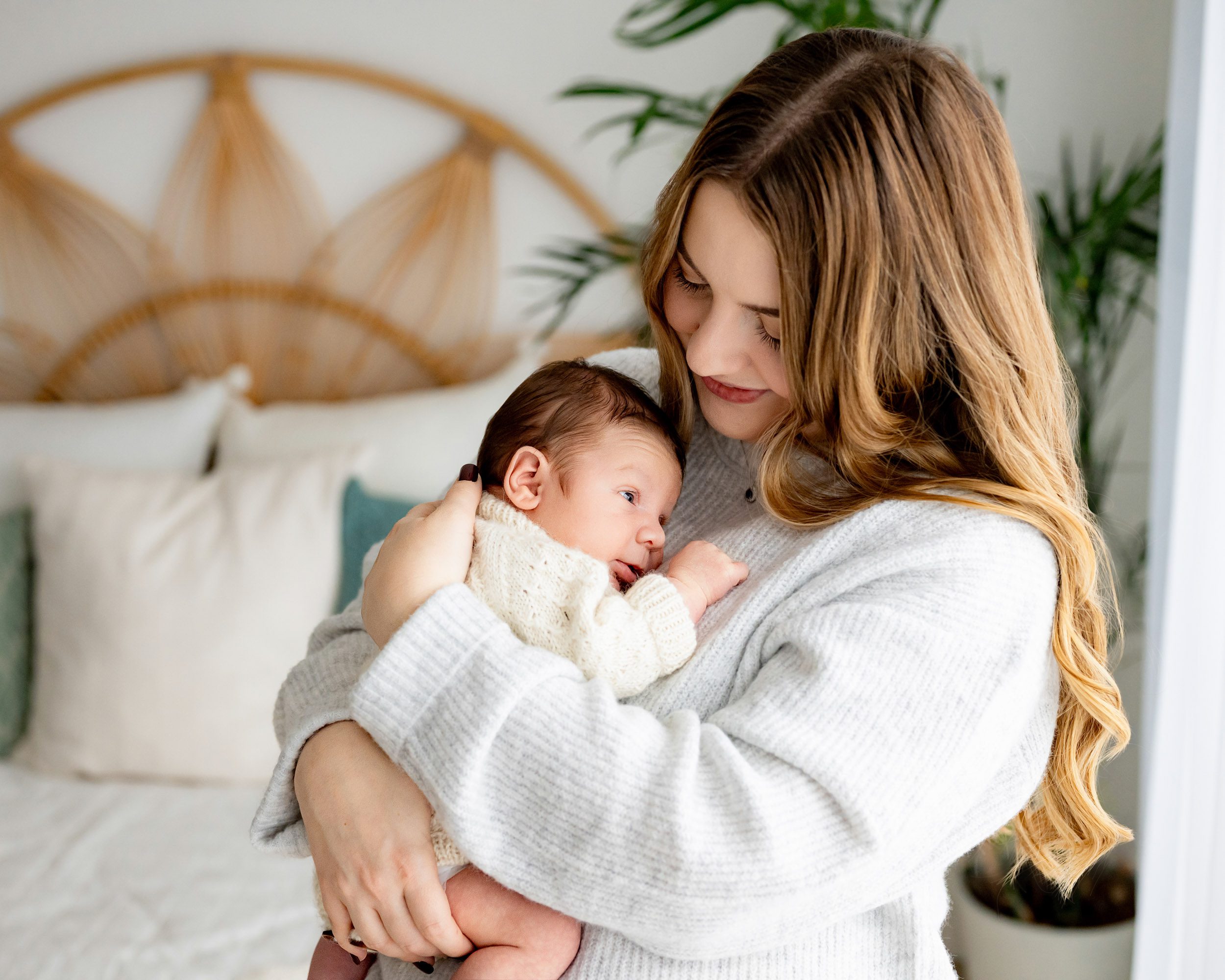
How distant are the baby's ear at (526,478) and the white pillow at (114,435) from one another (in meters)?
1.69

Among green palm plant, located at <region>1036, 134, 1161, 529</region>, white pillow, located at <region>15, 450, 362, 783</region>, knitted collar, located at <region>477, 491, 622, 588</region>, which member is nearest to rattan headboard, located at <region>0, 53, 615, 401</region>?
white pillow, located at <region>15, 450, 362, 783</region>

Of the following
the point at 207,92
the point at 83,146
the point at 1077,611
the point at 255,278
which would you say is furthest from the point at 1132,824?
the point at 83,146

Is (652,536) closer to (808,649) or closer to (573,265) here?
(808,649)

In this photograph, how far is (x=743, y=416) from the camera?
1.08 m

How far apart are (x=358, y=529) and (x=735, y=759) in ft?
5.22

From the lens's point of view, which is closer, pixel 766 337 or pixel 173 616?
pixel 766 337

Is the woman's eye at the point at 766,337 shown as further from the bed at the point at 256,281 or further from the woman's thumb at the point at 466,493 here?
the bed at the point at 256,281

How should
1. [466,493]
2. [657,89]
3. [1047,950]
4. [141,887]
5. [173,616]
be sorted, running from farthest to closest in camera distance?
[657,89]
[173,616]
[1047,950]
[141,887]
[466,493]

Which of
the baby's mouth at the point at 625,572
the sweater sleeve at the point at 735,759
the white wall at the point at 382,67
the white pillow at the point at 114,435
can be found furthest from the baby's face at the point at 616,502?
the white pillow at the point at 114,435

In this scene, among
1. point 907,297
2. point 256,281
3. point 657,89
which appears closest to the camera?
point 907,297

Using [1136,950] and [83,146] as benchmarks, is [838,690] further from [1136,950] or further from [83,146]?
[83,146]

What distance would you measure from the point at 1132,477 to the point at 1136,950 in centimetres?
106

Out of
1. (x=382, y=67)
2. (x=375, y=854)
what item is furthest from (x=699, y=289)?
(x=382, y=67)

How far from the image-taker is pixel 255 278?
2723mm
